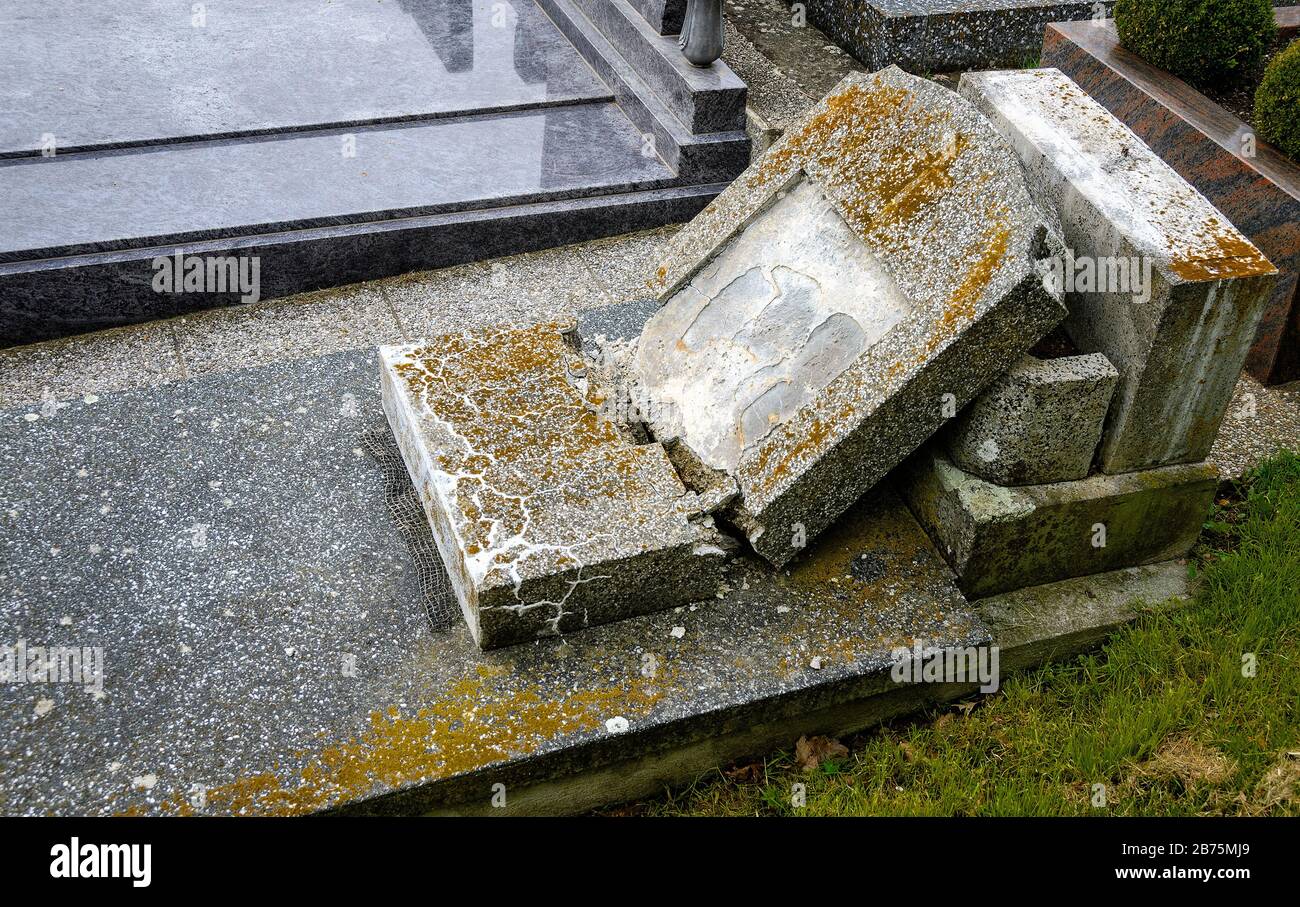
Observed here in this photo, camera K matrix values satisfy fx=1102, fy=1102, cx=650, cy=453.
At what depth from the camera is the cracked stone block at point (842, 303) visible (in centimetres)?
279

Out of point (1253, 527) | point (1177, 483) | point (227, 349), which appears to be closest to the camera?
point (1177, 483)

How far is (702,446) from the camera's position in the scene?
3189mm

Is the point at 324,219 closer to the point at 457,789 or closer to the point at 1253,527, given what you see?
the point at 457,789

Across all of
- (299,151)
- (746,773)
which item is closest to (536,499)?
(746,773)

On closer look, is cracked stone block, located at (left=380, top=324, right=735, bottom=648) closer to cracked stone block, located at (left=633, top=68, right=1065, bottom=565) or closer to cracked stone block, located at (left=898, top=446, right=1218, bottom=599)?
cracked stone block, located at (left=633, top=68, right=1065, bottom=565)

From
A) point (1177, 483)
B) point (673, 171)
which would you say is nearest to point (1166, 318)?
point (1177, 483)

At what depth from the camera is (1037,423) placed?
289 cm

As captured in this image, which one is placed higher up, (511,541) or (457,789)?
(511,541)

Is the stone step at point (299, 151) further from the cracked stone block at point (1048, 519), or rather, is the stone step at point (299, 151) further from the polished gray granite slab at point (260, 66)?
the cracked stone block at point (1048, 519)

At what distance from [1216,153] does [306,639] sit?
3876mm

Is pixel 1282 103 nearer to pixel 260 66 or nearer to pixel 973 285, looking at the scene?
pixel 973 285

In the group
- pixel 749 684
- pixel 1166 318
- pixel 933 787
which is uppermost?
pixel 1166 318

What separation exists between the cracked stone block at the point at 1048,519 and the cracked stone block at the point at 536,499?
65 cm
